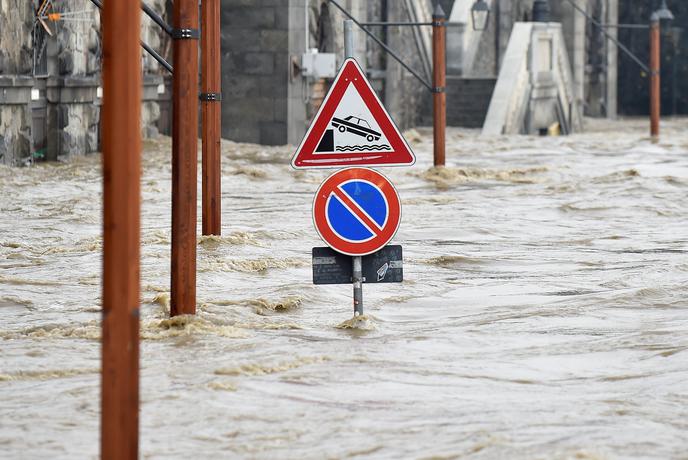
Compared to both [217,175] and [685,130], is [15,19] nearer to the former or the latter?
[217,175]

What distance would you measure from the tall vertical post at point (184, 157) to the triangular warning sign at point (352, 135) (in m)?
0.49

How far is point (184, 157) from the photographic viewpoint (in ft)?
24.0

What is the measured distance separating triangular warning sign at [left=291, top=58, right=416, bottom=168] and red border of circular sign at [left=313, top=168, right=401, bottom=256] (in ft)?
0.55

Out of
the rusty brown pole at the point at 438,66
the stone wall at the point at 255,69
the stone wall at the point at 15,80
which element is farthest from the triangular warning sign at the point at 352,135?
the stone wall at the point at 255,69

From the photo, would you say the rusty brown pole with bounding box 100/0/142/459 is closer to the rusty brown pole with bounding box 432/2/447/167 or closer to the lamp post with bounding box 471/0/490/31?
the rusty brown pole with bounding box 432/2/447/167

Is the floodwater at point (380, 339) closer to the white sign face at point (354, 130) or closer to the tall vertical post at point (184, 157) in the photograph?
the tall vertical post at point (184, 157)

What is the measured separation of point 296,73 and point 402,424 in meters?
15.8

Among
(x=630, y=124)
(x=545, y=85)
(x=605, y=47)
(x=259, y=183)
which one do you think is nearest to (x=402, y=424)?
(x=259, y=183)

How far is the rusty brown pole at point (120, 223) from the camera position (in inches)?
166

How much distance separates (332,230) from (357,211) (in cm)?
14

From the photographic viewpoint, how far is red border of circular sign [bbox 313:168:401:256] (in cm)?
716

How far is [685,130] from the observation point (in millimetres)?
29969

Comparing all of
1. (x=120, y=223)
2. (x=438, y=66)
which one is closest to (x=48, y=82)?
(x=438, y=66)

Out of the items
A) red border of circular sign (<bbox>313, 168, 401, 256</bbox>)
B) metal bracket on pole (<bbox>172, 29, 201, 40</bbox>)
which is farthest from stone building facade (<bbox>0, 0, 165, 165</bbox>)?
red border of circular sign (<bbox>313, 168, 401, 256</bbox>)
